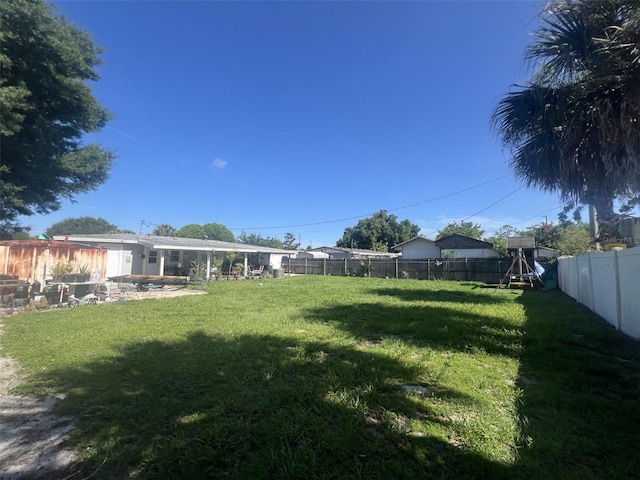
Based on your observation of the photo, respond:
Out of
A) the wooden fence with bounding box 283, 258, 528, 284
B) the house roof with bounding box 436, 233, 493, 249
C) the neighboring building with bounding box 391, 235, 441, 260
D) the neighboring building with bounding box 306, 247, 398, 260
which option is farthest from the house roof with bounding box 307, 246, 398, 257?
the wooden fence with bounding box 283, 258, 528, 284

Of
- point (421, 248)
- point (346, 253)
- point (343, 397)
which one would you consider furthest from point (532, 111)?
point (346, 253)

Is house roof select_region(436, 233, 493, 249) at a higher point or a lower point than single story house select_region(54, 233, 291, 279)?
higher

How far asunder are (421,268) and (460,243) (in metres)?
10.8

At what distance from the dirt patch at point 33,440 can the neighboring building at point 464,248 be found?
96.9ft

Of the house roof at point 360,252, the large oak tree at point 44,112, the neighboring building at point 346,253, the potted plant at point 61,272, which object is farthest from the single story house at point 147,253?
the house roof at point 360,252

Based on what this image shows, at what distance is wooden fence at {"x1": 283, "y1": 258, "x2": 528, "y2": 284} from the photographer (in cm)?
1852

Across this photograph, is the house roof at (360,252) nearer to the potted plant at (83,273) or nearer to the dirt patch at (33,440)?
the potted plant at (83,273)

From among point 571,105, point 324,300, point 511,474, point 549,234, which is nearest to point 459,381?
point 511,474

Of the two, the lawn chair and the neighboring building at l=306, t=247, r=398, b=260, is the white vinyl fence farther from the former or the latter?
the neighboring building at l=306, t=247, r=398, b=260

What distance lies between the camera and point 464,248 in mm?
29281

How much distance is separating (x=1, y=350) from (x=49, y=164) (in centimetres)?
1046

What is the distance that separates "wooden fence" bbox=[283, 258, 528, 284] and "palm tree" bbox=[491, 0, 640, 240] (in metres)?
11.3

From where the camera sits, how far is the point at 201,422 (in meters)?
2.71

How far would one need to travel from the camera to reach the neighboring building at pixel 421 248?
105 ft
